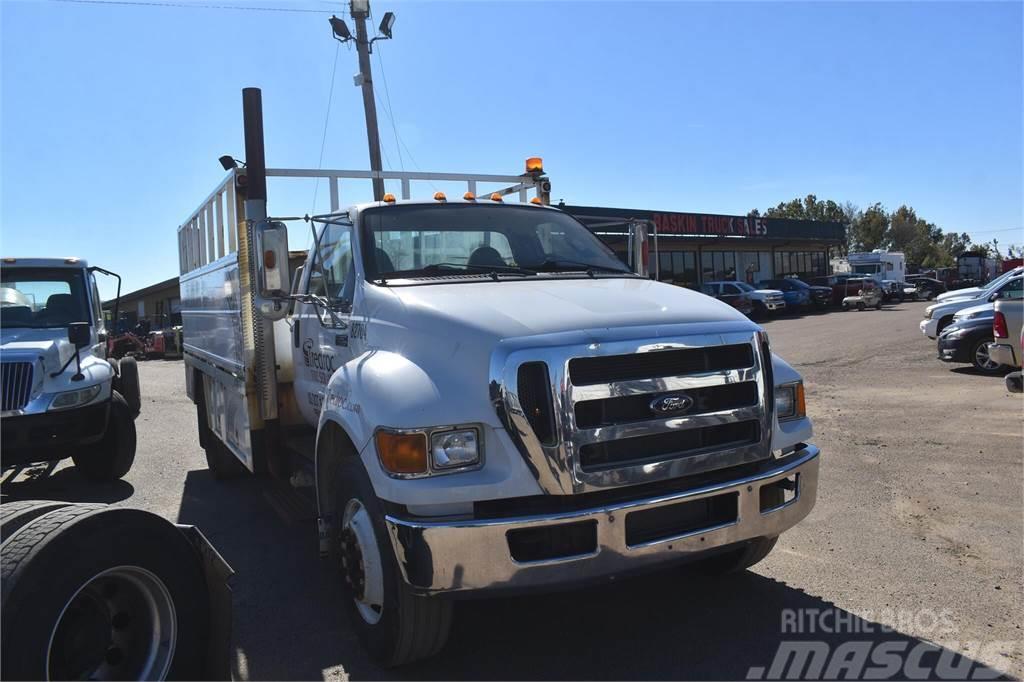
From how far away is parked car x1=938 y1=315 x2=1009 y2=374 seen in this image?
12273 millimetres

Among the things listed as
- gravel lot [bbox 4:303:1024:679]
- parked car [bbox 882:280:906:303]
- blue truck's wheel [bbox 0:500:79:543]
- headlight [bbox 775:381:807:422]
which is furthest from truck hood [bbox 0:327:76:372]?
parked car [bbox 882:280:906:303]

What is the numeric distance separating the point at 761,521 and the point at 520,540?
1.18m

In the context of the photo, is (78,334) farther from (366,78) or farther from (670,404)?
(366,78)

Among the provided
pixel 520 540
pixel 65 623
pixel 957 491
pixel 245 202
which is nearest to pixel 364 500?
pixel 520 540

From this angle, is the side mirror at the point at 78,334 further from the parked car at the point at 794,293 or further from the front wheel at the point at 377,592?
the parked car at the point at 794,293

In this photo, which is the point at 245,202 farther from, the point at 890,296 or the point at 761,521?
the point at 890,296

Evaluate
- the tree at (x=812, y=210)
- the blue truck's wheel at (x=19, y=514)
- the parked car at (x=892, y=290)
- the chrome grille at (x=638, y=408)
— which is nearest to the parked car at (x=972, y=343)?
the chrome grille at (x=638, y=408)

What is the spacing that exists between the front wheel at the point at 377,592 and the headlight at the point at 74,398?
4601 millimetres

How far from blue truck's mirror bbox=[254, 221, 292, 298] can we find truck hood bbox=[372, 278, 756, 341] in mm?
747

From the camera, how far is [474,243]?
14.9 ft

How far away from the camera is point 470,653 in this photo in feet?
11.7

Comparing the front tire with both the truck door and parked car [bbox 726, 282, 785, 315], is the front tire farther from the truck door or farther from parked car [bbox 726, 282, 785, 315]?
parked car [bbox 726, 282, 785, 315]

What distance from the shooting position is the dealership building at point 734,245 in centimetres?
3566

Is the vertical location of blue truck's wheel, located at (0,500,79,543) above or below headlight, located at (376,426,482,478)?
below
